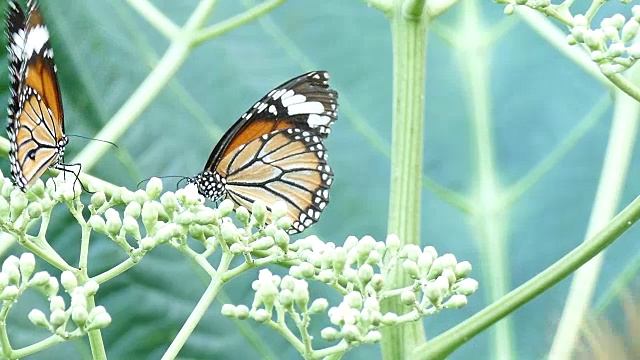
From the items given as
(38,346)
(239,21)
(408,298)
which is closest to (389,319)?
(408,298)

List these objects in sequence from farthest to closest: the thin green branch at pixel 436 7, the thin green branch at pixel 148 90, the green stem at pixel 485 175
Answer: the green stem at pixel 485 175
the thin green branch at pixel 148 90
the thin green branch at pixel 436 7

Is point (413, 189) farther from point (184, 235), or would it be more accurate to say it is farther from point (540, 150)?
point (540, 150)

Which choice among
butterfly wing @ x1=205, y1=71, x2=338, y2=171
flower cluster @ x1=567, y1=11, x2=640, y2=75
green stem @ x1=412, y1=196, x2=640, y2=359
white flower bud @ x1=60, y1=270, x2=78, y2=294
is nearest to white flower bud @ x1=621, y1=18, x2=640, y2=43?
flower cluster @ x1=567, y1=11, x2=640, y2=75

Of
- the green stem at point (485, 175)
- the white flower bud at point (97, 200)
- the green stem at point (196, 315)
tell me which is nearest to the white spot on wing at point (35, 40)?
the white flower bud at point (97, 200)

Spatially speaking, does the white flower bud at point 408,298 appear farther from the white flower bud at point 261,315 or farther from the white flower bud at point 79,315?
the white flower bud at point 79,315

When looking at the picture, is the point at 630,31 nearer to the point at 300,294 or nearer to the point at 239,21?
the point at 300,294
